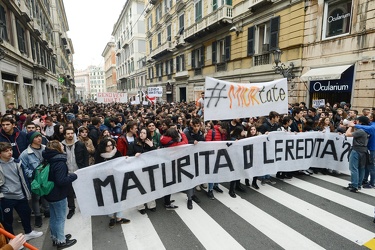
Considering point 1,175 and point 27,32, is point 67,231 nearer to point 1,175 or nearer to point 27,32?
point 1,175

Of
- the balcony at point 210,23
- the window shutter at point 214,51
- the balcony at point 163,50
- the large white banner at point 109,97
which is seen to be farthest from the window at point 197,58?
the large white banner at point 109,97

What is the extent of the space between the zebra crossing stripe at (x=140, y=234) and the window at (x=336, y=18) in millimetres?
11800

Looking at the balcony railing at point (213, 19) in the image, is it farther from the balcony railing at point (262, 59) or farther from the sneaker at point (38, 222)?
the sneaker at point (38, 222)

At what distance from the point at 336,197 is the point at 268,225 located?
2.02 meters

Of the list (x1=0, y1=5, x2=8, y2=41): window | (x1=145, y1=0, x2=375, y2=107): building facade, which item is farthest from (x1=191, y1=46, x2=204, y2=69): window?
(x1=0, y1=5, x2=8, y2=41): window

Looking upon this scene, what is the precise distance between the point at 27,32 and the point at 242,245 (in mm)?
21726

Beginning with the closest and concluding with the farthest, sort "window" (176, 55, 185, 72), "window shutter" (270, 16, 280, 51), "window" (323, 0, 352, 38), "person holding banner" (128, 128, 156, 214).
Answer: "person holding banner" (128, 128, 156, 214), "window" (323, 0, 352, 38), "window shutter" (270, 16, 280, 51), "window" (176, 55, 185, 72)

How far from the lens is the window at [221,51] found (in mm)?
17250

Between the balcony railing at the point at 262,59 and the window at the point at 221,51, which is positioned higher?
the window at the point at 221,51

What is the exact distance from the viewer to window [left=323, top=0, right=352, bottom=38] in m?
10.1

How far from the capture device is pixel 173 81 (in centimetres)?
2722

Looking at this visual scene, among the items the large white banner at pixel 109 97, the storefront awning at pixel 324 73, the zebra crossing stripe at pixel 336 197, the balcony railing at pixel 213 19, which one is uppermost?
the balcony railing at pixel 213 19

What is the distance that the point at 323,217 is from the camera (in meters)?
3.95

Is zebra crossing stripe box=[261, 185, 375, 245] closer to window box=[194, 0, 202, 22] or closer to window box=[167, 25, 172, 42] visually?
window box=[194, 0, 202, 22]
